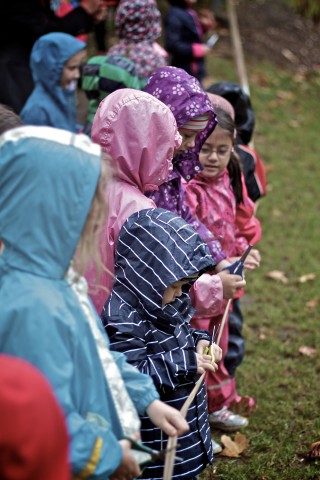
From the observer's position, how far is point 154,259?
9.41ft

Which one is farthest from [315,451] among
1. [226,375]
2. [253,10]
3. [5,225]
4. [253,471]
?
[253,10]

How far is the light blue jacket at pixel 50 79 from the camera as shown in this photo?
596cm

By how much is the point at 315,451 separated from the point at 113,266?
1730mm

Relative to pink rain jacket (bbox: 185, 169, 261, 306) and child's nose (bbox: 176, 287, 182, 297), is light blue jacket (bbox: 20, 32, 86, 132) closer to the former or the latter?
pink rain jacket (bbox: 185, 169, 261, 306)

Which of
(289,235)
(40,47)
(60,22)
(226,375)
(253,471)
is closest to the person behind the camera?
(253,471)

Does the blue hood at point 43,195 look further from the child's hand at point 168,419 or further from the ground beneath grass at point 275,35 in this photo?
the ground beneath grass at point 275,35

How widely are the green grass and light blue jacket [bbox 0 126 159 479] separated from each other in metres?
2.03

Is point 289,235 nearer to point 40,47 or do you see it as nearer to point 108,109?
point 40,47

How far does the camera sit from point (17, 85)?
20.9ft

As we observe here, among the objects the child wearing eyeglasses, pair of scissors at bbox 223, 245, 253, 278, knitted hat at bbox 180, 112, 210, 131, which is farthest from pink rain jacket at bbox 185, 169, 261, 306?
knitted hat at bbox 180, 112, 210, 131

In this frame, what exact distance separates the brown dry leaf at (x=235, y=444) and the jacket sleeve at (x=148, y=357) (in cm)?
158

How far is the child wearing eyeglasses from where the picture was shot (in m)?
4.23

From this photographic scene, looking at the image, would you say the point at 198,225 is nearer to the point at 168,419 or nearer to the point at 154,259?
the point at 154,259

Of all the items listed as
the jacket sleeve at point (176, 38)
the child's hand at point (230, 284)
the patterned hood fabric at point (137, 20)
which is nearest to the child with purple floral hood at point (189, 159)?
the child's hand at point (230, 284)
